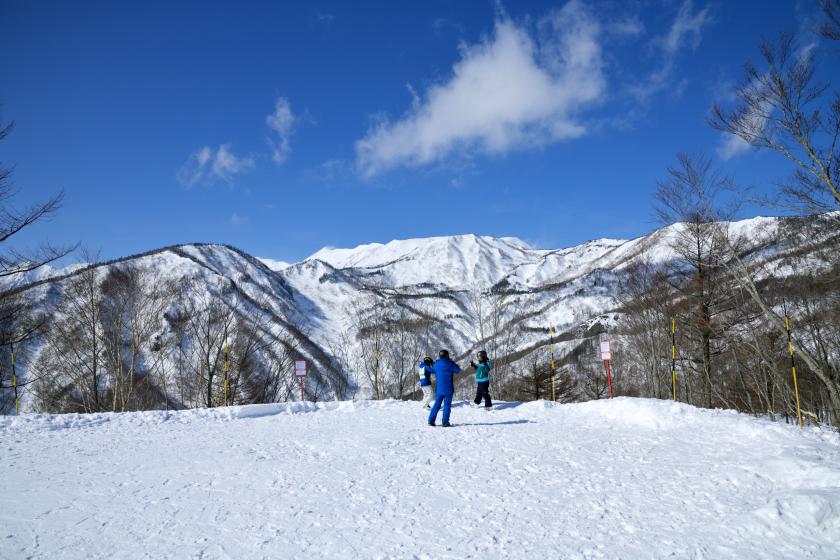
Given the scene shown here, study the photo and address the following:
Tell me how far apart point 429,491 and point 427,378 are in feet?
25.8

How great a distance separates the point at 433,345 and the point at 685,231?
1198 inches

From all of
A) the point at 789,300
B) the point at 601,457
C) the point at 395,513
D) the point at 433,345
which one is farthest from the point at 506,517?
the point at 433,345

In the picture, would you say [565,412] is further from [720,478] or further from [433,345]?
[433,345]

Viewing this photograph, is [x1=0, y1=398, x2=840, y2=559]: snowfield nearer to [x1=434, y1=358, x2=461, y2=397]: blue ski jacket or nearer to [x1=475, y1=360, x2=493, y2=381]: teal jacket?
[x1=434, y1=358, x2=461, y2=397]: blue ski jacket

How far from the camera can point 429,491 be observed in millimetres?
6312

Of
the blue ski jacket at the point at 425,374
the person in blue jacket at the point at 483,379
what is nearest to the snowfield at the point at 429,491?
the person in blue jacket at the point at 483,379

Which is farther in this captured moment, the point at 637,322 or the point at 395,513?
the point at 637,322

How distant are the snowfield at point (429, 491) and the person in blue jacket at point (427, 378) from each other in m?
3.36

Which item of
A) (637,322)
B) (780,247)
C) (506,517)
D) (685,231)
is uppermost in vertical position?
(685,231)

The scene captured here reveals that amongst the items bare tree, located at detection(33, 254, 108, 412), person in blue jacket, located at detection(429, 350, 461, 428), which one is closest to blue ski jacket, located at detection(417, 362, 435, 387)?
person in blue jacket, located at detection(429, 350, 461, 428)

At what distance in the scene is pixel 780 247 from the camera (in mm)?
16266

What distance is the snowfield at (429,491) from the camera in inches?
183

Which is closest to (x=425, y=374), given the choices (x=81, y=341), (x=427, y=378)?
(x=427, y=378)

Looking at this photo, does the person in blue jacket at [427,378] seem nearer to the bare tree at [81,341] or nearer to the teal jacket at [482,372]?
the teal jacket at [482,372]
